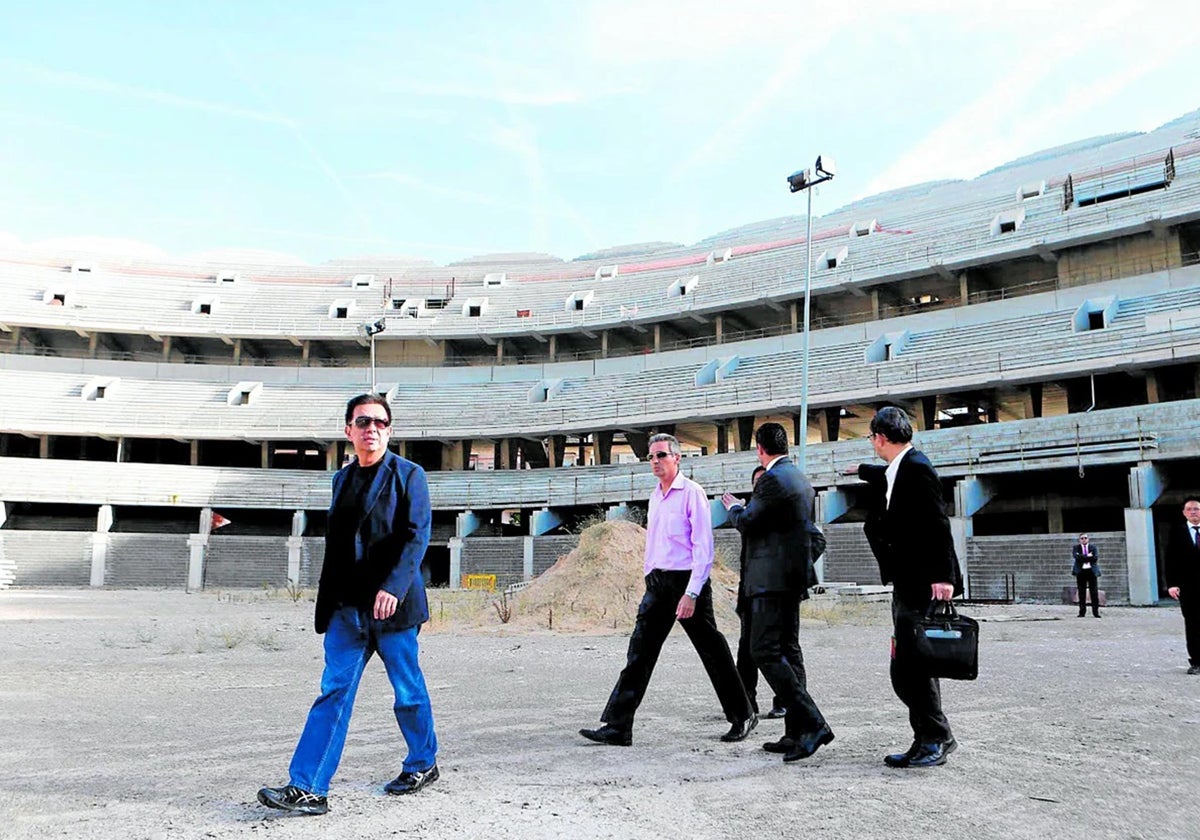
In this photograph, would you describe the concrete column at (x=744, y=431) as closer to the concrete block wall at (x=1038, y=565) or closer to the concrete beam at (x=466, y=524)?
the concrete beam at (x=466, y=524)

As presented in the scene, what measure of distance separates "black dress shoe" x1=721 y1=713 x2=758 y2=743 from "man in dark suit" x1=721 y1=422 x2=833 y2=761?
1.16ft

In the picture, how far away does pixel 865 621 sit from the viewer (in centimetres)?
1680

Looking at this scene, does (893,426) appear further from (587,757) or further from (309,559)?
(309,559)

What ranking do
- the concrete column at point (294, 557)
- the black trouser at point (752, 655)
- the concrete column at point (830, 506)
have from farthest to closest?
the concrete column at point (294, 557) < the concrete column at point (830, 506) < the black trouser at point (752, 655)

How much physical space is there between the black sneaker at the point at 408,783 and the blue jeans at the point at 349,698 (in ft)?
0.10

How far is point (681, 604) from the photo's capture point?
543cm

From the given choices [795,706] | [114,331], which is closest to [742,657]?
[795,706]

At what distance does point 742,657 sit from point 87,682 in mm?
5961

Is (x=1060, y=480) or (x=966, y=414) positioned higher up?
(x=966, y=414)

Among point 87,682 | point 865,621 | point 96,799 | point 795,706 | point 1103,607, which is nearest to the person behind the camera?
point 96,799

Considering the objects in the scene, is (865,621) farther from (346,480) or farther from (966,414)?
(966,414)

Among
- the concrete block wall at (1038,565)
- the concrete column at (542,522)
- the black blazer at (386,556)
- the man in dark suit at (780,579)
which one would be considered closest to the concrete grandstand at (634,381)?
the concrete block wall at (1038,565)

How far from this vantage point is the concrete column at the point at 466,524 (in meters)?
37.8

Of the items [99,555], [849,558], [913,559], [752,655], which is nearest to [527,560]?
[849,558]
